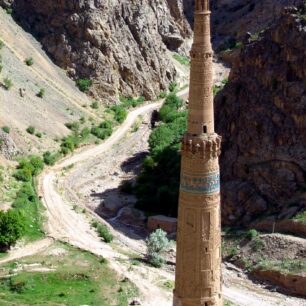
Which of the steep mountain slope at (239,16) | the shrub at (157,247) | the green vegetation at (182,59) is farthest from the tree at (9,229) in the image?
the steep mountain slope at (239,16)

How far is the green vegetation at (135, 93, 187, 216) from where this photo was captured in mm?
57812

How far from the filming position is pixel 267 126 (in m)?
55.2

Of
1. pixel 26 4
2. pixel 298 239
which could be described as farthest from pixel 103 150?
pixel 298 239

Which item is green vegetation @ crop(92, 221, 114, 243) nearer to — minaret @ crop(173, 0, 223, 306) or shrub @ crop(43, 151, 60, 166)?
shrub @ crop(43, 151, 60, 166)

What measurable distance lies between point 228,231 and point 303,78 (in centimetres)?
1186

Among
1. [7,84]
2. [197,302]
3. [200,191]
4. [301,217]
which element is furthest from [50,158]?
[200,191]

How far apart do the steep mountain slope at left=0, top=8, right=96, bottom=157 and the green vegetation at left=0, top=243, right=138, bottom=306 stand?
1666cm

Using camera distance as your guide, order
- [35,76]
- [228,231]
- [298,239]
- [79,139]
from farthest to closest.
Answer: [35,76]
[79,139]
[228,231]
[298,239]

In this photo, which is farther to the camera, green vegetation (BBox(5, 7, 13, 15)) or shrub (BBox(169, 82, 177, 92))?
shrub (BBox(169, 82, 177, 92))

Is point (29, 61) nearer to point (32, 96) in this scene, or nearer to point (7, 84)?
point (32, 96)

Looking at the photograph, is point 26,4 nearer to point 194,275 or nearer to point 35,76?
point 35,76

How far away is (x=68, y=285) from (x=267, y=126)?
62.4ft

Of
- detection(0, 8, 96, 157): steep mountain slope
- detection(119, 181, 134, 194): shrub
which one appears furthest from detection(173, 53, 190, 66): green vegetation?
detection(119, 181, 134, 194): shrub

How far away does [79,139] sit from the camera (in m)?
69.8
